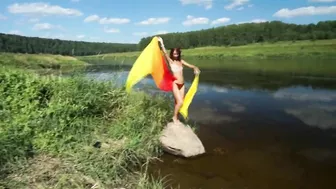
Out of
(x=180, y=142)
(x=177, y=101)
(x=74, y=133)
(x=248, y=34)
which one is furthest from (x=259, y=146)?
(x=248, y=34)

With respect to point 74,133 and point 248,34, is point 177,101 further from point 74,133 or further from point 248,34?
point 248,34

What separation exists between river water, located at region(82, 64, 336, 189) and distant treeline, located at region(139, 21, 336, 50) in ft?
310

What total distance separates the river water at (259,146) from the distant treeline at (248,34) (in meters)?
94.6

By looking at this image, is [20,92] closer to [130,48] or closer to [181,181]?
[181,181]

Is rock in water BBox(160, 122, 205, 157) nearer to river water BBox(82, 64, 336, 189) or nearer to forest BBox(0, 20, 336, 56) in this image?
river water BBox(82, 64, 336, 189)

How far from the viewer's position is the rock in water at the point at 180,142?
317 inches

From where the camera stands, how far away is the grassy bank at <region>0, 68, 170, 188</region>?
6.01 meters

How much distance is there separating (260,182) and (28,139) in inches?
210

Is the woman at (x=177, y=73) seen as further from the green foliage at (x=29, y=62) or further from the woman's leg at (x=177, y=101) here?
the green foliage at (x=29, y=62)

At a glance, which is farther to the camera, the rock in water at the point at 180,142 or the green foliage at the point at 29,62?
the green foliage at the point at 29,62

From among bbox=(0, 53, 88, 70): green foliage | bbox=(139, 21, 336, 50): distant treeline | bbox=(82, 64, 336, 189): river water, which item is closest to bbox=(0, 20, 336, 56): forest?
bbox=(139, 21, 336, 50): distant treeline

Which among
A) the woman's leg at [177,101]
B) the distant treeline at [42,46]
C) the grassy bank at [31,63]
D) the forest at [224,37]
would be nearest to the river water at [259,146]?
the woman's leg at [177,101]

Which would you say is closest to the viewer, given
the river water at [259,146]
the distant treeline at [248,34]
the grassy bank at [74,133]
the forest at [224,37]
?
the grassy bank at [74,133]

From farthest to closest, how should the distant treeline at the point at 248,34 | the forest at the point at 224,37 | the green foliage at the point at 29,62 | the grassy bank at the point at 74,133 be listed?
the forest at the point at 224,37 → the distant treeline at the point at 248,34 → the green foliage at the point at 29,62 → the grassy bank at the point at 74,133
